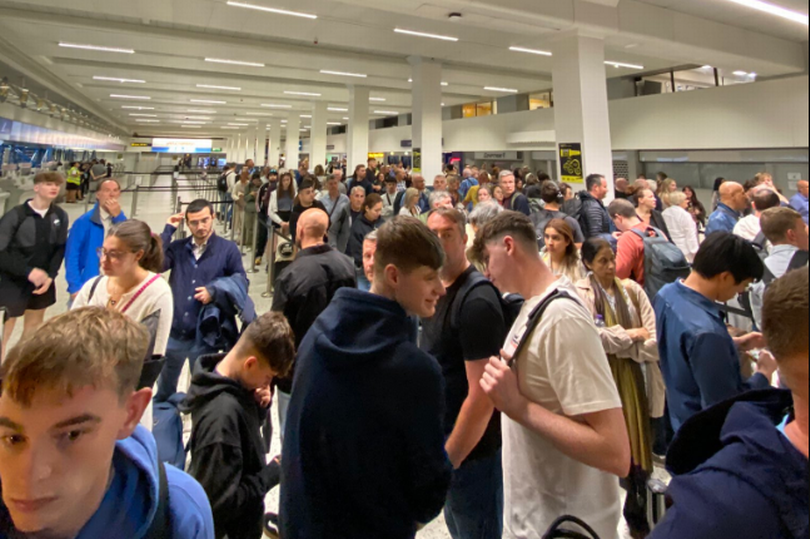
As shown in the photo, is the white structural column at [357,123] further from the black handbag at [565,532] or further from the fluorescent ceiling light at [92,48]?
the black handbag at [565,532]

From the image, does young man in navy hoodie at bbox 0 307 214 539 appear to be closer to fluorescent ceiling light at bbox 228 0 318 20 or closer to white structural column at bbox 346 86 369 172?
fluorescent ceiling light at bbox 228 0 318 20

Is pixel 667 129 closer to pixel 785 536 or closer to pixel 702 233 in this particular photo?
pixel 702 233

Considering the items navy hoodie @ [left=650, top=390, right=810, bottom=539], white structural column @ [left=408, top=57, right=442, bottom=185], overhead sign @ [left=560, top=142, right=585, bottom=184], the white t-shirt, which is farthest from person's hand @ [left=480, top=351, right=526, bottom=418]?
white structural column @ [left=408, top=57, right=442, bottom=185]

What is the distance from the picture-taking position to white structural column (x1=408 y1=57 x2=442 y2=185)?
38.0 ft

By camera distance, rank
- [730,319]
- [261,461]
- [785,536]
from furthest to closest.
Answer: [730,319]
[261,461]
[785,536]

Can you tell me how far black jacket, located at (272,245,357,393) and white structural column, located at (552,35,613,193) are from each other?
6.52m

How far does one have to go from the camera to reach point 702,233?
6.38 metres

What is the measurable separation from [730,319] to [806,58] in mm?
4165

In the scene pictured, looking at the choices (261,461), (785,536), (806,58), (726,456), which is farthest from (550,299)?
(261,461)

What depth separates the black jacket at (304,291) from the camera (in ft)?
8.91

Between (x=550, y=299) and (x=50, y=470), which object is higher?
(x=550, y=299)

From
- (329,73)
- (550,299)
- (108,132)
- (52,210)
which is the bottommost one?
(550,299)

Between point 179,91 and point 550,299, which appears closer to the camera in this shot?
point 550,299

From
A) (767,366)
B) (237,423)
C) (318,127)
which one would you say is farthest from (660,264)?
(318,127)
